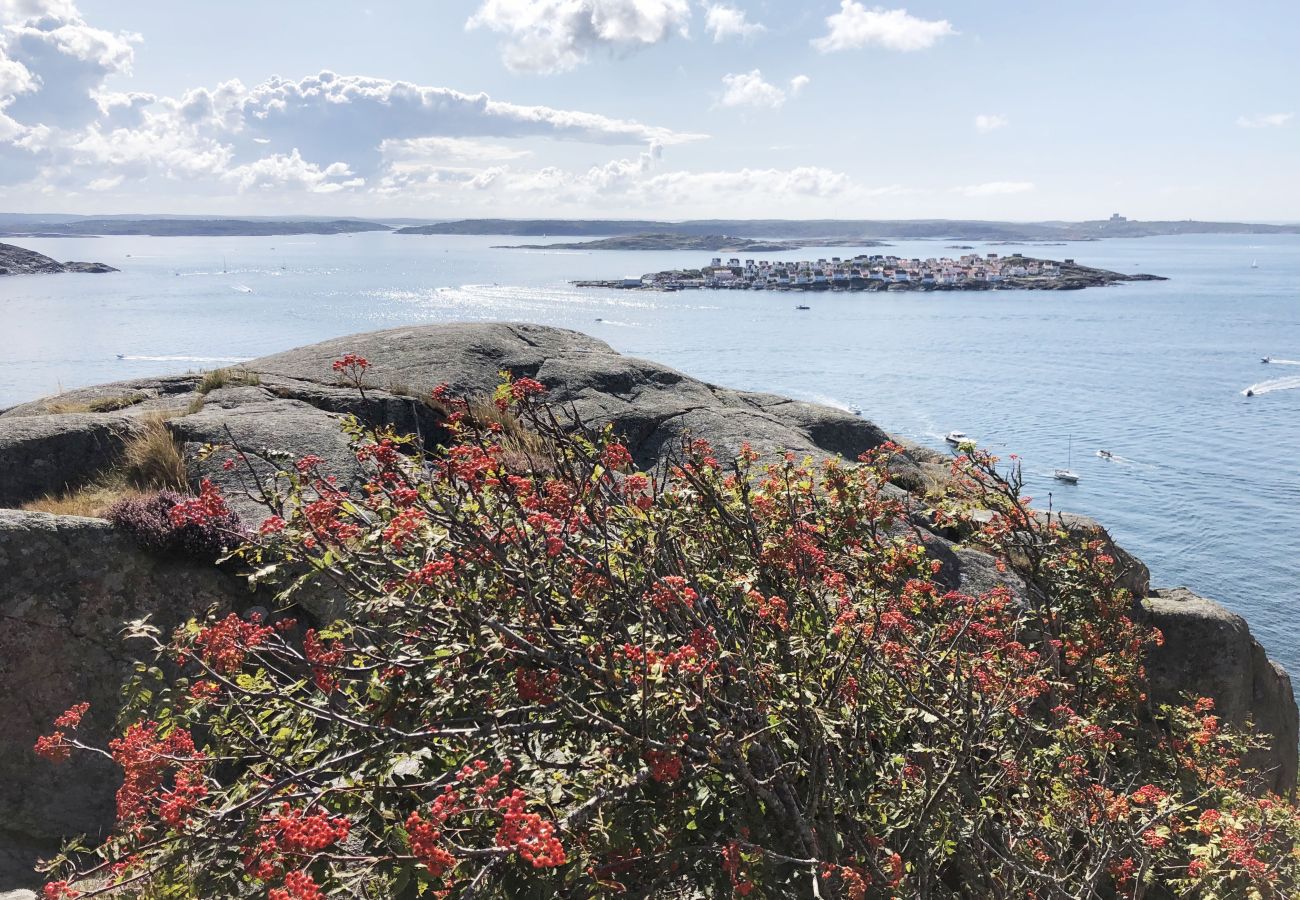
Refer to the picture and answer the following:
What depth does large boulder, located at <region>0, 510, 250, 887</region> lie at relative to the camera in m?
7.18

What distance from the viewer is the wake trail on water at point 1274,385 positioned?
261 ft

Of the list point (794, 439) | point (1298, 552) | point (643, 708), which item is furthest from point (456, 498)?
point (1298, 552)

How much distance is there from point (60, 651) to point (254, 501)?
4136mm

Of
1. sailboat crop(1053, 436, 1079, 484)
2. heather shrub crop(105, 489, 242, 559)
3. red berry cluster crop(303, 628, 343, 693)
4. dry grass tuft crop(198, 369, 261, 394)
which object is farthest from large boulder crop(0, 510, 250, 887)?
sailboat crop(1053, 436, 1079, 484)

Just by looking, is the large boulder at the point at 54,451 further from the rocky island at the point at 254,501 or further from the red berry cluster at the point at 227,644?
the red berry cluster at the point at 227,644

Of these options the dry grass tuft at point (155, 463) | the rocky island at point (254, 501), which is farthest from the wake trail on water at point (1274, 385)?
the dry grass tuft at point (155, 463)

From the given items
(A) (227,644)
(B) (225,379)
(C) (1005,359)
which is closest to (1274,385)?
(C) (1005,359)

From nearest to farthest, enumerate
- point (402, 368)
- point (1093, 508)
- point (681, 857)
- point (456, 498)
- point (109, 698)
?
point (681, 857), point (456, 498), point (109, 698), point (402, 368), point (1093, 508)

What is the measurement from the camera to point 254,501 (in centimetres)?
491

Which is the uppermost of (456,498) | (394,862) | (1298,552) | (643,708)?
(456,498)

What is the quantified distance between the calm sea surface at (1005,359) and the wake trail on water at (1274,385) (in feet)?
1.21

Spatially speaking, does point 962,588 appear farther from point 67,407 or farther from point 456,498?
point 67,407

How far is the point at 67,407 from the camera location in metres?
11.3

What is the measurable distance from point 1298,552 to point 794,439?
44.3 meters
